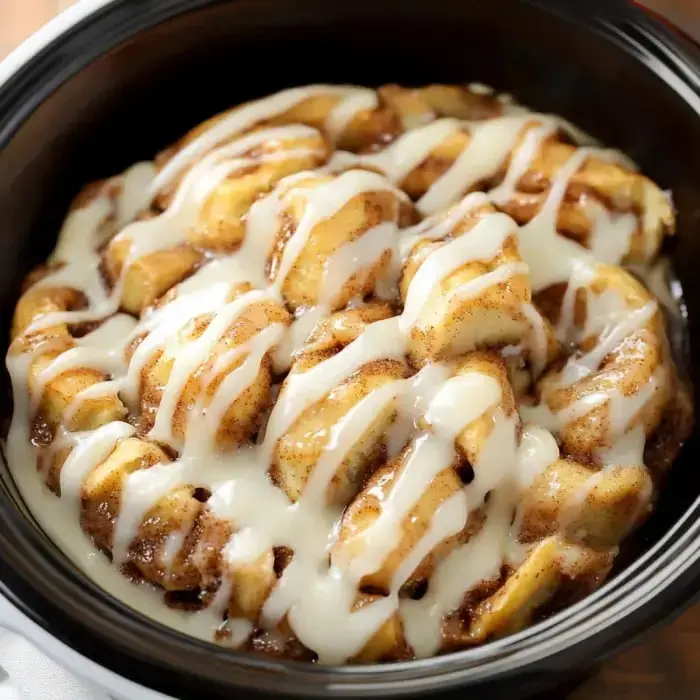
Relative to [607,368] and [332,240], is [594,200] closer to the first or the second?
[607,368]

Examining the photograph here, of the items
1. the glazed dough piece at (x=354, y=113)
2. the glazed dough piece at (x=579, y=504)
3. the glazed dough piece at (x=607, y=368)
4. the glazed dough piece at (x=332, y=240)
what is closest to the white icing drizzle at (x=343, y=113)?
the glazed dough piece at (x=354, y=113)

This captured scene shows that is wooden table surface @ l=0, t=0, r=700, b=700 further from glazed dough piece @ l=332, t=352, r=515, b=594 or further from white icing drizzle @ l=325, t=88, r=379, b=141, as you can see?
white icing drizzle @ l=325, t=88, r=379, b=141

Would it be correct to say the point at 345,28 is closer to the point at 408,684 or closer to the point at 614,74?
the point at 614,74

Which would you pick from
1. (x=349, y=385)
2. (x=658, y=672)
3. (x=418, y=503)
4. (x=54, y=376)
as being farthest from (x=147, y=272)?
(x=658, y=672)

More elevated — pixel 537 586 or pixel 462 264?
pixel 462 264

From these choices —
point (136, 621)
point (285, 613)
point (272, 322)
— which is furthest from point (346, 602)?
point (272, 322)

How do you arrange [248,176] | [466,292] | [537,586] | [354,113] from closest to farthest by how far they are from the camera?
[537,586] → [466,292] → [248,176] → [354,113]
